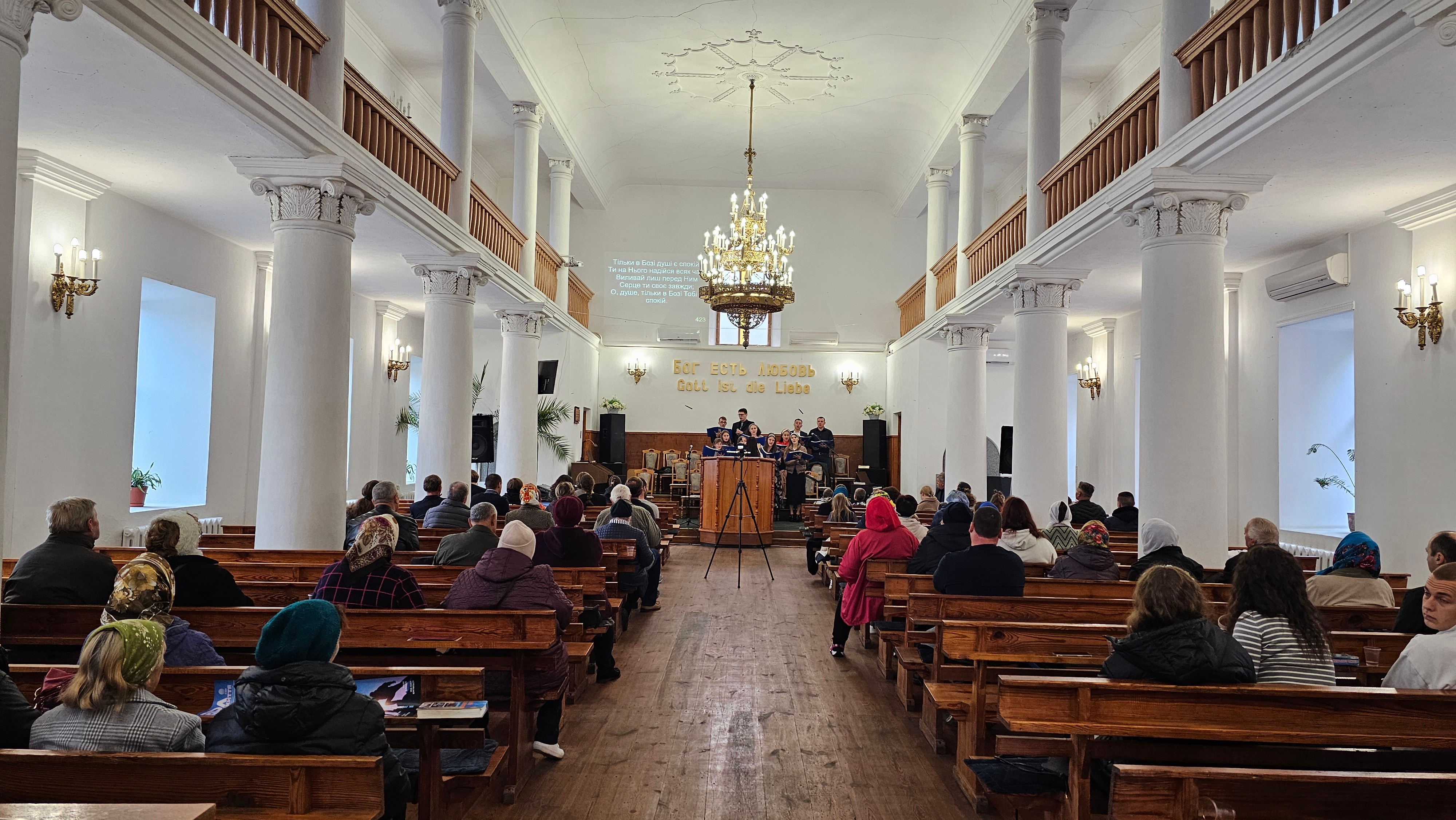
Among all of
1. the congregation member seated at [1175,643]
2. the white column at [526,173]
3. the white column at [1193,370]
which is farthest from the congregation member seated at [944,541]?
the white column at [526,173]

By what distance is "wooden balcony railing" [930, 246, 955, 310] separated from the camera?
1448 cm

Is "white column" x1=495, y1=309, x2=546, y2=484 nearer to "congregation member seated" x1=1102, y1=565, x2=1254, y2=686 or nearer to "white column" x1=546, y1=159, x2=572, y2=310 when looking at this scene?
"white column" x1=546, y1=159, x2=572, y2=310

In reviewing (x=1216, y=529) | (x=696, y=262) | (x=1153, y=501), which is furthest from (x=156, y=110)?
(x=696, y=262)

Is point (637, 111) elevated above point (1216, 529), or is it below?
above

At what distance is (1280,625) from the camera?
3014 mm

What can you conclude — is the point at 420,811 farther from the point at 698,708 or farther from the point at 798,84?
the point at 798,84

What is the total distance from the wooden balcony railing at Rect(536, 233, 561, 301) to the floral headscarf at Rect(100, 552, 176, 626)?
436 inches

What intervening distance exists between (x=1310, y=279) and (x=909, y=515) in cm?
448

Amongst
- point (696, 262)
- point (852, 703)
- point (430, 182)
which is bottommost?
point (852, 703)

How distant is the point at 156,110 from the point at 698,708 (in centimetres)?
486

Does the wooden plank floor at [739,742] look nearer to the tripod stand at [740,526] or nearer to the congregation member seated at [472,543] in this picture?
the congregation member seated at [472,543]

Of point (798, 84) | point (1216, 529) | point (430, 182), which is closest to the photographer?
point (1216, 529)

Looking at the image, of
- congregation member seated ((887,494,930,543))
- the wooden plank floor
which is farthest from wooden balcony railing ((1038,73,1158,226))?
the wooden plank floor

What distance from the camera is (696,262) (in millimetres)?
19562
